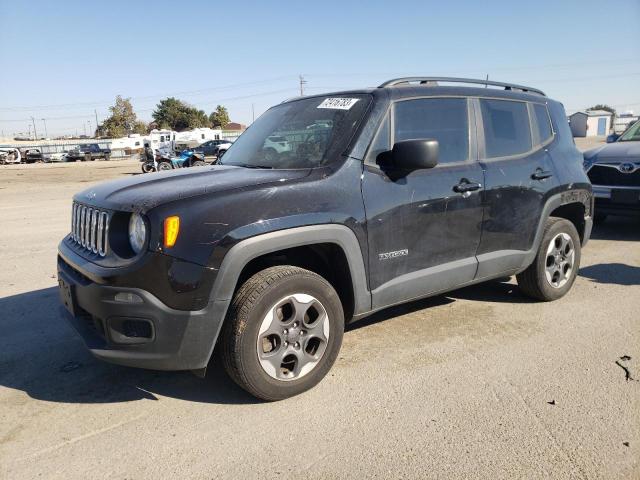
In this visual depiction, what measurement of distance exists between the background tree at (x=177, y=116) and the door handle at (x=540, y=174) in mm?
90993

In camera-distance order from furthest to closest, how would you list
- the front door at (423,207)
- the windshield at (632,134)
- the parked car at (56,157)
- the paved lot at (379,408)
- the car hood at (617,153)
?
1. the parked car at (56,157)
2. the windshield at (632,134)
3. the car hood at (617,153)
4. the front door at (423,207)
5. the paved lot at (379,408)

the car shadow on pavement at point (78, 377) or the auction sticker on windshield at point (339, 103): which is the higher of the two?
the auction sticker on windshield at point (339, 103)

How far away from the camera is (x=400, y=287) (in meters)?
3.49

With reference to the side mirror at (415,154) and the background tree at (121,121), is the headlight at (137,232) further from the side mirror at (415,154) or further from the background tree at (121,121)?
the background tree at (121,121)

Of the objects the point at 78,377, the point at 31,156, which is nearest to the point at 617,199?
the point at 78,377

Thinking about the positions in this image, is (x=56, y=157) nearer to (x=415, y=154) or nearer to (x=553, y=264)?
(x=553, y=264)

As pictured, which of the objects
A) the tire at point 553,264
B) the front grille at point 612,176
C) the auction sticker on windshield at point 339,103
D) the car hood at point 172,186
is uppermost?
the auction sticker on windshield at point 339,103

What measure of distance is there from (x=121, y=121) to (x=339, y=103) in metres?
95.8

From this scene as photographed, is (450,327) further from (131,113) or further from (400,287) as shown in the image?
(131,113)

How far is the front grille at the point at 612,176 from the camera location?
7.37 m

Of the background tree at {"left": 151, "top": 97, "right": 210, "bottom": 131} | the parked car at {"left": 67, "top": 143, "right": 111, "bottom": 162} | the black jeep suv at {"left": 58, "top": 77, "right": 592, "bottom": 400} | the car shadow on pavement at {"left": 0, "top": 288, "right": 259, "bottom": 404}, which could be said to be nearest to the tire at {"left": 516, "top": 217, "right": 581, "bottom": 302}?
the black jeep suv at {"left": 58, "top": 77, "right": 592, "bottom": 400}

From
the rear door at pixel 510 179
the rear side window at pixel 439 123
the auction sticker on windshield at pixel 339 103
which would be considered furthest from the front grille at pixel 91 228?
the rear door at pixel 510 179

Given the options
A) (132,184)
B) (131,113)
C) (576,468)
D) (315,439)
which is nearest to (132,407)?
(315,439)

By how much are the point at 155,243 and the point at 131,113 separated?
97.4 metres
